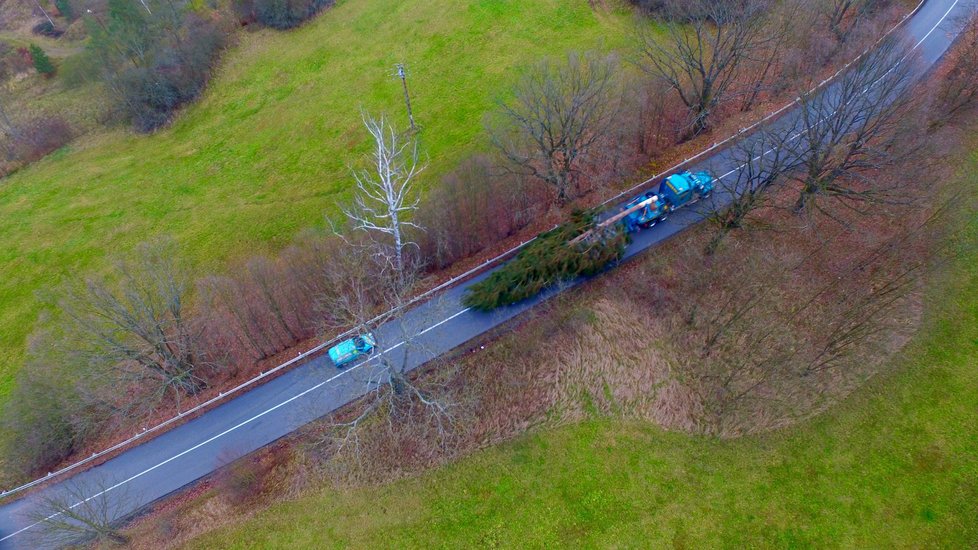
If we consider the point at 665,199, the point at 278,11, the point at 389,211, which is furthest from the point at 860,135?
the point at 278,11

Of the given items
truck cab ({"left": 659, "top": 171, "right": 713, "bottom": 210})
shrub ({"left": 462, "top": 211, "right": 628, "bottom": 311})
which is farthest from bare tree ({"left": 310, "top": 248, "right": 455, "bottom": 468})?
truck cab ({"left": 659, "top": 171, "right": 713, "bottom": 210})

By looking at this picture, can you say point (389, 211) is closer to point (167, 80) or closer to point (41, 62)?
point (167, 80)

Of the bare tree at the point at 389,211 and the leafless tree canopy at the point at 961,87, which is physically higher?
the bare tree at the point at 389,211

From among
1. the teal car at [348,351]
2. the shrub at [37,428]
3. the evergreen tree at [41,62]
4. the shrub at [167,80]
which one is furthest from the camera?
the evergreen tree at [41,62]

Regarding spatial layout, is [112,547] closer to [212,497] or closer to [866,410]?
[212,497]

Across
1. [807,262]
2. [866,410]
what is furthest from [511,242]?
[866,410]

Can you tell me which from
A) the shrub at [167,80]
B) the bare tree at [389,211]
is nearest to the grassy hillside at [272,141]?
the shrub at [167,80]

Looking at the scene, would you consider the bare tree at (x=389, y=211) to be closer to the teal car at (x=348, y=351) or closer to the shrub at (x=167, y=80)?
the teal car at (x=348, y=351)
